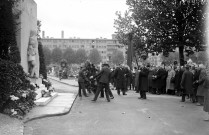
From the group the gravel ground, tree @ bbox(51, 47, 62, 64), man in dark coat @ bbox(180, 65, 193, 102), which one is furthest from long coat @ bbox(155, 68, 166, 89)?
tree @ bbox(51, 47, 62, 64)

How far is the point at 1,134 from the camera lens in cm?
676

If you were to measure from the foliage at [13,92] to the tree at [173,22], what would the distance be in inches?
576

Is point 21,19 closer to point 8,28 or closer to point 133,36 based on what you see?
point 8,28

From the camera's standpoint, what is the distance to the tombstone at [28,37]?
39.6 feet

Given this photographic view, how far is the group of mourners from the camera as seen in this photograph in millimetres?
13781

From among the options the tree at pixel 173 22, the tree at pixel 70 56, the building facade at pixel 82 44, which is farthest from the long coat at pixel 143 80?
the building facade at pixel 82 44

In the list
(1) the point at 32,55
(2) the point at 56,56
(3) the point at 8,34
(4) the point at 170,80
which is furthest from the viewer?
(2) the point at 56,56

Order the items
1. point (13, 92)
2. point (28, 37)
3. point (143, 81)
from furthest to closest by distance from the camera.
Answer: point (143, 81) < point (28, 37) < point (13, 92)

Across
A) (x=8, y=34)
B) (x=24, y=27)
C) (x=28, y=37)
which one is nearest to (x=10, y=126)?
(x=8, y=34)

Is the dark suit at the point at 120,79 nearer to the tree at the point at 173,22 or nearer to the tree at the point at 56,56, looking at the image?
the tree at the point at 173,22

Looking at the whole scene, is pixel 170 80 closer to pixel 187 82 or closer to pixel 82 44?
pixel 187 82

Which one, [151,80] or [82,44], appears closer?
[151,80]

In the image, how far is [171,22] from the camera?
22.7 meters

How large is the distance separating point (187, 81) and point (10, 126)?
9186mm
